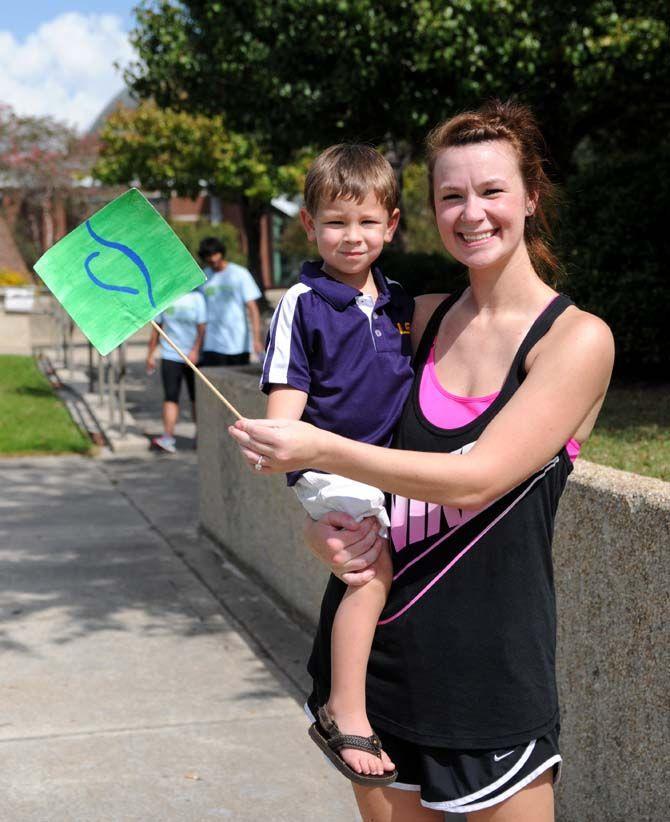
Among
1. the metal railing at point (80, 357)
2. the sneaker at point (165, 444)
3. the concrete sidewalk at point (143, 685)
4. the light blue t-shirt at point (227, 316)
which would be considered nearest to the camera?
the concrete sidewalk at point (143, 685)

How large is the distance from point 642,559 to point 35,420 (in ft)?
33.2

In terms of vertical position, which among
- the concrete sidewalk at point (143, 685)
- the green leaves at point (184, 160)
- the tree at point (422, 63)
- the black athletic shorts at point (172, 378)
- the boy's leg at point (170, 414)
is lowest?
the concrete sidewalk at point (143, 685)

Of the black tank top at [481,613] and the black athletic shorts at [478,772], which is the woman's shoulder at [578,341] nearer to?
the black tank top at [481,613]

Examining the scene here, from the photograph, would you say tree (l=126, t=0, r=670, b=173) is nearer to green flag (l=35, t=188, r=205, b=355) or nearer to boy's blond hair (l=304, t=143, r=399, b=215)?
boy's blond hair (l=304, t=143, r=399, b=215)

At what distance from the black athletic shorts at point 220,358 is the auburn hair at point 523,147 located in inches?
302

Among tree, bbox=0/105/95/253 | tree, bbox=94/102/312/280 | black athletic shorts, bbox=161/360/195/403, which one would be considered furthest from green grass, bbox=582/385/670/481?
tree, bbox=0/105/95/253

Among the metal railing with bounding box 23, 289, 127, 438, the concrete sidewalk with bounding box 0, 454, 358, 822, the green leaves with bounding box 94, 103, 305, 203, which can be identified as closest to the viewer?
the concrete sidewalk with bounding box 0, 454, 358, 822

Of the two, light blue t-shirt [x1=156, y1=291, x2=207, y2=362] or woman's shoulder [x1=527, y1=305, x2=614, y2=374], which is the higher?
woman's shoulder [x1=527, y1=305, x2=614, y2=374]

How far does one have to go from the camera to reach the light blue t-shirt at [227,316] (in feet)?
32.6

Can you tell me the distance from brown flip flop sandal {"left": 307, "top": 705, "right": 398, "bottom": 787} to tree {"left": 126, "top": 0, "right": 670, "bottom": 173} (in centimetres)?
654

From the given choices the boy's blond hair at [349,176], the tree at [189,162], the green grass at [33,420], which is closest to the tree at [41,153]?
the tree at [189,162]

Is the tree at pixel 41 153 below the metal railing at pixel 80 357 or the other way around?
the other way around

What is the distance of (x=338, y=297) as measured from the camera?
243cm

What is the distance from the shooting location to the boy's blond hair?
8.05 ft
